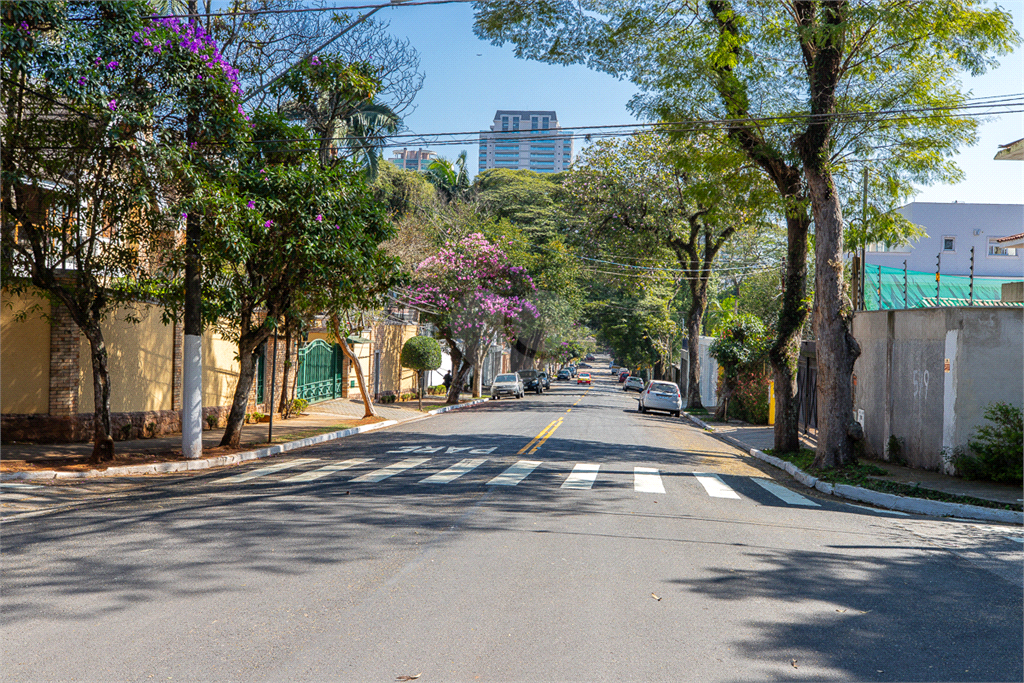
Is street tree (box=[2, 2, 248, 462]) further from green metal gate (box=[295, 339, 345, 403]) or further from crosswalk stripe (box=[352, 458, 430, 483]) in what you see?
green metal gate (box=[295, 339, 345, 403])

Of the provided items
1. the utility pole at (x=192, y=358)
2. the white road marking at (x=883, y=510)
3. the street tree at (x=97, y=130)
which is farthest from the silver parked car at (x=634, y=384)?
the street tree at (x=97, y=130)

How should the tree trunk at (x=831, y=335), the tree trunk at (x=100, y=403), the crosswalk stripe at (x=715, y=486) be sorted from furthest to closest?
1. the tree trunk at (x=831, y=335)
2. the tree trunk at (x=100, y=403)
3. the crosswalk stripe at (x=715, y=486)

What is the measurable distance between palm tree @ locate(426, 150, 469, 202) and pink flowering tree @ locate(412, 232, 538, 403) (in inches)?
832

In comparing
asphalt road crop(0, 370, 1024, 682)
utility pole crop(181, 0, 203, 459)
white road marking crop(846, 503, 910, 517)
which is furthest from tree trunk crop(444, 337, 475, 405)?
white road marking crop(846, 503, 910, 517)

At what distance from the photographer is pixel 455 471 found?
13.0 metres

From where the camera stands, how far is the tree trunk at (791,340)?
17953mm

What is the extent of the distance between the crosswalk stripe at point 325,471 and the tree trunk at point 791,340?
960 centimetres

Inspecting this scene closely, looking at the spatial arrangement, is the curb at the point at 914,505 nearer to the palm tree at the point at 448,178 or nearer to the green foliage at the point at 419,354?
the green foliage at the point at 419,354

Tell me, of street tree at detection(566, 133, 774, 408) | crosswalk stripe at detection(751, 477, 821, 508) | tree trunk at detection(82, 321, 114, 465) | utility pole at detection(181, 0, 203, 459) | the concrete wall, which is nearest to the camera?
crosswalk stripe at detection(751, 477, 821, 508)

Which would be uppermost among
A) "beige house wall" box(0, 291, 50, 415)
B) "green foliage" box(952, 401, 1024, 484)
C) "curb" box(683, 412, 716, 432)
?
"beige house wall" box(0, 291, 50, 415)

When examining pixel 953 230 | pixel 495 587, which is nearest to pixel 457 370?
pixel 953 230

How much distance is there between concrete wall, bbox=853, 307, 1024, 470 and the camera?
43.4ft

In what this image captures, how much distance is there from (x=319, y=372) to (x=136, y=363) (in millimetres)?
13387

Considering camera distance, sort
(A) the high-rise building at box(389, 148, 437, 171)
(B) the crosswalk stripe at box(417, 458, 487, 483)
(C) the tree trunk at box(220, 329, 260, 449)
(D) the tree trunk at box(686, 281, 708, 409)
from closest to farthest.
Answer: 1. (B) the crosswalk stripe at box(417, 458, 487, 483)
2. (C) the tree trunk at box(220, 329, 260, 449)
3. (D) the tree trunk at box(686, 281, 708, 409)
4. (A) the high-rise building at box(389, 148, 437, 171)
